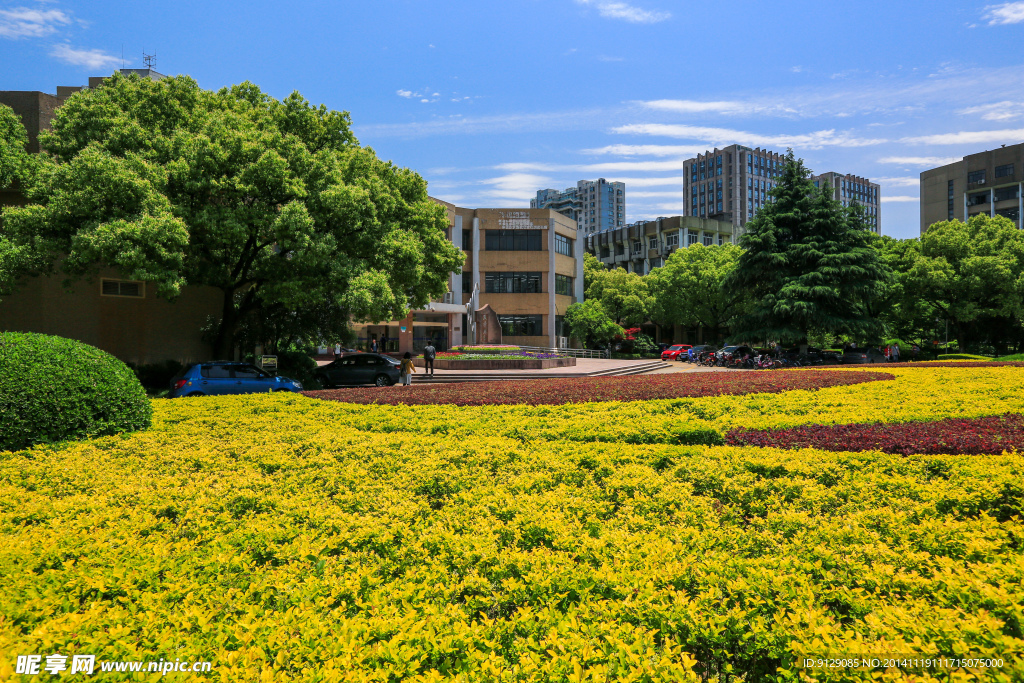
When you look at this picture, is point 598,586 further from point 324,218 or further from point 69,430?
point 324,218

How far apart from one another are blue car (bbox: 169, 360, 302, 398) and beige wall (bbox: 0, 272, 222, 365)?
5469mm

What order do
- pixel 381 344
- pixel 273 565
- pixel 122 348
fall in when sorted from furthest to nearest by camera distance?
pixel 381 344 → pixel 122 348 → pixel 273 565

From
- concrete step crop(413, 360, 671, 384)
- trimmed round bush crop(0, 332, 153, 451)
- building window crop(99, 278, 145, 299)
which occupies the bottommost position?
concrete step crop(413, 360, 671, 384)

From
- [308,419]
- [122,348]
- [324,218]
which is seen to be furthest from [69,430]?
[122,348]

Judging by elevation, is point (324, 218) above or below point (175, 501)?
above

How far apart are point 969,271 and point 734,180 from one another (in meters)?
93.4

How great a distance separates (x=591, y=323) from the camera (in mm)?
49094

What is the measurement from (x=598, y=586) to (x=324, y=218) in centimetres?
1722

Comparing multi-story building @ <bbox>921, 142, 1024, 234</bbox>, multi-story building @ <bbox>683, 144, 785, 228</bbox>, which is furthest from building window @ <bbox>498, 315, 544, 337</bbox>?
multi-story building @ <bbox>683, 144, 785, 228</bbox>

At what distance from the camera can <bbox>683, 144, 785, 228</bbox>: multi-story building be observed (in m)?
119

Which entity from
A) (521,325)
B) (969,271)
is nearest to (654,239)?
(521,325)

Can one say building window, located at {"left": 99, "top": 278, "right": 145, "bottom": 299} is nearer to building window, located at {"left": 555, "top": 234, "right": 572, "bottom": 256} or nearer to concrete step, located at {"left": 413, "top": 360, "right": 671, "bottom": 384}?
concrete step, located at {"left": 413, "top": 360, "right": 671, "bottom": 384}

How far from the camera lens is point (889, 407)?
29.8 feet

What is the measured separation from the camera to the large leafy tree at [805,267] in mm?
30078
